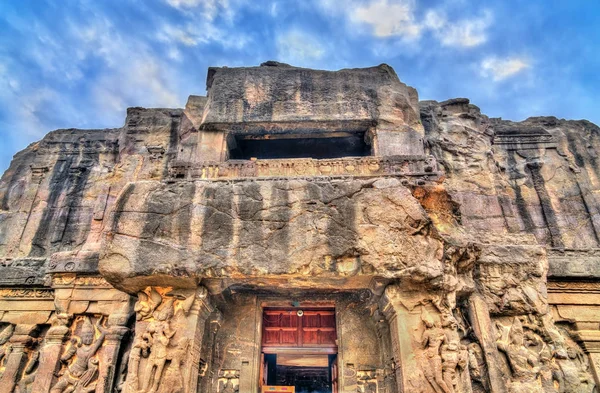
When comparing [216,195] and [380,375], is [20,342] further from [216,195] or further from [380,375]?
[380,375]

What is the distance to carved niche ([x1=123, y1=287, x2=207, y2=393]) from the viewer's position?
225 inches

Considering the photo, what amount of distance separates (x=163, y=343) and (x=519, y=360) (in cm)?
572

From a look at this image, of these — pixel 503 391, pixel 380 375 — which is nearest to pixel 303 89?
pixel 380 375

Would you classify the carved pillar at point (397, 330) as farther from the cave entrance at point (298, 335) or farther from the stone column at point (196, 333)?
the stone column at point (196, 333)

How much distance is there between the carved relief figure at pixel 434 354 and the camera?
5426 mm

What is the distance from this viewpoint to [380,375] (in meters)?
6.84

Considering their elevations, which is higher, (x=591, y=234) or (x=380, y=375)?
(x=591, y=234)

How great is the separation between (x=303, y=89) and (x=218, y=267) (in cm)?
483

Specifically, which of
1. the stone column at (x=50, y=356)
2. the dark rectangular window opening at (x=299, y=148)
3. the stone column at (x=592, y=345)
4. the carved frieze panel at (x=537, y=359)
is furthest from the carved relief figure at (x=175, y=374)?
the stone column at (x=592, y=345)

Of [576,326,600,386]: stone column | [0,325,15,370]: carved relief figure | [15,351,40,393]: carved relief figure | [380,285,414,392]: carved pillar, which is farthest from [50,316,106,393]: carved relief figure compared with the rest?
[576,326,600,386]: stone column

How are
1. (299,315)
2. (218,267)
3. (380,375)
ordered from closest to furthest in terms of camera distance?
(218,267) → (380,375) → (299,315)

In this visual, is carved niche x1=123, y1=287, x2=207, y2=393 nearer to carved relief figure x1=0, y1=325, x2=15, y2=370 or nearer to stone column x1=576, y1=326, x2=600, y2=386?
carved relief figure x1=0, y1=325, x2=15, y2=370

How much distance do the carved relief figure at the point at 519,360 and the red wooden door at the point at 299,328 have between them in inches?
118

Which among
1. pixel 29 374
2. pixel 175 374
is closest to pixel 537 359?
pixel 175 374
